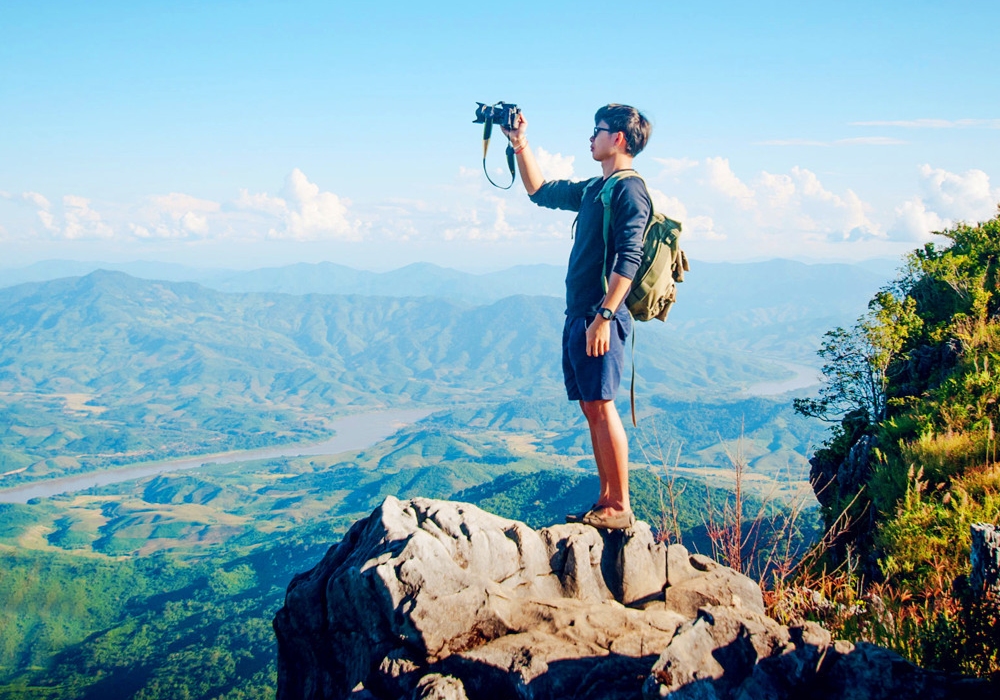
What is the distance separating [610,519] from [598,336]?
73.4 inches

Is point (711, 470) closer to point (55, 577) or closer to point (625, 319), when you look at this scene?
point (55, 577)

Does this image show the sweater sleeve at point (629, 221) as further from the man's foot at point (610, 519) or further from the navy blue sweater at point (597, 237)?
the man's foot at point (610, 519)

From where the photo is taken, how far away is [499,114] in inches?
256

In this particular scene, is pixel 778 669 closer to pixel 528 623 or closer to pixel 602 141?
pixel 528 623

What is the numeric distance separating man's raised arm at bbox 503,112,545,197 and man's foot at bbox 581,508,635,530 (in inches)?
118

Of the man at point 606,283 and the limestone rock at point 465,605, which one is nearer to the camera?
the limestone rock at point 465,605

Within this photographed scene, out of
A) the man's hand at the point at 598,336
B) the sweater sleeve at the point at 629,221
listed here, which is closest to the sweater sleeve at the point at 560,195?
the sweater sleeve at the point at 629,221

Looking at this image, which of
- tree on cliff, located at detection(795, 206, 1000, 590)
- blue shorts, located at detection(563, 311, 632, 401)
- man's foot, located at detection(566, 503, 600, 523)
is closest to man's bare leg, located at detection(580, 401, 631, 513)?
blue shorts, located at detection(563, 311, 632, 401)

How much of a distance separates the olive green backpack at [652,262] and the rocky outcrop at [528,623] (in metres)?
1.66

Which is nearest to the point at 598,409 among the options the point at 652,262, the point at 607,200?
the point at 652,262

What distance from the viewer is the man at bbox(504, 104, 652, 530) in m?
5.52

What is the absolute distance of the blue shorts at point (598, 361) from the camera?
19.2 feet

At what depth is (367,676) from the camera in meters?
4.99

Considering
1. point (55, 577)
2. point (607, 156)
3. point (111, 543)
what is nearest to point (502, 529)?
point (607, 156)
